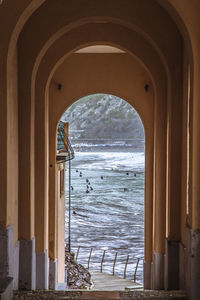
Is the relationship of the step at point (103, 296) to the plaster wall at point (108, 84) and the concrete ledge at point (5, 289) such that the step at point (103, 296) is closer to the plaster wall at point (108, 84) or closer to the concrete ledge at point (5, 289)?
the concrete ledge at point (5, 289)

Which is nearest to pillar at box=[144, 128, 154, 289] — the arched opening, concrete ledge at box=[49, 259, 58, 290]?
concrete ledge at box=[49, 259, 58, 290]

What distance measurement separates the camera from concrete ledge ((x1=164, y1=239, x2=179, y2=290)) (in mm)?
6957

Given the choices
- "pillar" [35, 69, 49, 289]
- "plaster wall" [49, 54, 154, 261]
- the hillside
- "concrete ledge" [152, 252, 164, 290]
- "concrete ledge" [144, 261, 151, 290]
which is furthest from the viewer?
the hillside

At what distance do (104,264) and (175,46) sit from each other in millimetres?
18676

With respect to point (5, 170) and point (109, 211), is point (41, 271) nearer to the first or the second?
point (5, 170)

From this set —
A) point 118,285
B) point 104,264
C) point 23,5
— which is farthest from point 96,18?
point 104,264

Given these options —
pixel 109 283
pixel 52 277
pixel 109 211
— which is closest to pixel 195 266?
pixel 52 277

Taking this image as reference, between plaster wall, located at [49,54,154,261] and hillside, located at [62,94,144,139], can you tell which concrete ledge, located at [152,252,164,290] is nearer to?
plaster wall, located at [49,54,154,261]

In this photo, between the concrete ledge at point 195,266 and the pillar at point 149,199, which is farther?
the pillar at point 149,199

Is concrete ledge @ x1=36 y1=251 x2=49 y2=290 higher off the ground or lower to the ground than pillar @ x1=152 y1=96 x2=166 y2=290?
lower

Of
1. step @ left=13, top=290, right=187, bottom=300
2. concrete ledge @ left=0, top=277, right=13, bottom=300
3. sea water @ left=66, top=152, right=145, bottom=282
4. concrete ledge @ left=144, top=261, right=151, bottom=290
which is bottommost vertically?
sea water @ left=66, top=152, right=145, bottom=282

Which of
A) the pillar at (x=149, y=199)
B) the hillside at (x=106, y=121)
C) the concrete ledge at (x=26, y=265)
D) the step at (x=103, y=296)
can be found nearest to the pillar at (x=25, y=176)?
the concrete ledge at (x=26, y=265)

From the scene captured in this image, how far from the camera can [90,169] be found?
60906 millimetres

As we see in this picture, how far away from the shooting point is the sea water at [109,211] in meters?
25.5
